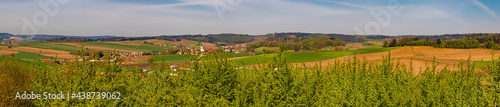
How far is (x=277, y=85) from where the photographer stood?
25.0 m

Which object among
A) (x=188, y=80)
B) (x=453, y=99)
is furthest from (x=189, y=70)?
(x=453, y=99)

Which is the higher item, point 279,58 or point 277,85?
point 279,58

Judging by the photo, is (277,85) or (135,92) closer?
(135,92)

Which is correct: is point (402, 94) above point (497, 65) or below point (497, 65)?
below

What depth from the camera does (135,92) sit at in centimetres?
Result: 2311

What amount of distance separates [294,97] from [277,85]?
160 cm

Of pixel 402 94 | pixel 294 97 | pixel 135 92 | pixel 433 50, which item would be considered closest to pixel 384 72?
pixel 402 94

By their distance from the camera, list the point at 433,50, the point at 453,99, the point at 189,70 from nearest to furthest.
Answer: the point at 453,99 → the point at 189,70 → the point at 433,50

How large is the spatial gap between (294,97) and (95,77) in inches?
593

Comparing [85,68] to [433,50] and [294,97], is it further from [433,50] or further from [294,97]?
[433,50]

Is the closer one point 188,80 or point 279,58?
point 279,58

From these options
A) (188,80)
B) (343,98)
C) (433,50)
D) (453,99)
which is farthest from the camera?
(433,50)

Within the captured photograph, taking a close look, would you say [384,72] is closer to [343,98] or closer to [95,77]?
[343,98]

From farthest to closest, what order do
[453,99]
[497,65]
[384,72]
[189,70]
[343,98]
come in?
1. [384,72]
2. [189,70]
3. [497,65]
4. [453,99]
5. [343,98]
